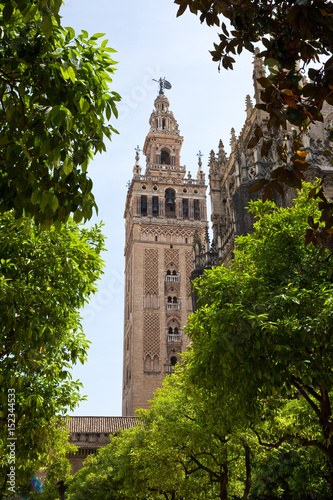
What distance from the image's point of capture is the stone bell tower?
52781 millimetres

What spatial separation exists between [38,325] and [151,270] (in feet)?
159

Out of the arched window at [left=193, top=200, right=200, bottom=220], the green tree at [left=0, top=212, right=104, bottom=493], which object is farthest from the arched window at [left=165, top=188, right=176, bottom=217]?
the green tree at [left=0, top=212, right=104, bottom=493]

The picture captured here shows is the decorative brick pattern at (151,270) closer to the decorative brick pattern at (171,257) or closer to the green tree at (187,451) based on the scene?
the decorative brick pattern at (171,257)

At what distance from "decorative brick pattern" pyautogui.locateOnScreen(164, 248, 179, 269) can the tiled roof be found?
750 inches

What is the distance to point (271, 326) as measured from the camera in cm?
852

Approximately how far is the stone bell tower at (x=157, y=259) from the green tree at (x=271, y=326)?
41.1 meters

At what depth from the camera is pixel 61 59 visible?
465cm

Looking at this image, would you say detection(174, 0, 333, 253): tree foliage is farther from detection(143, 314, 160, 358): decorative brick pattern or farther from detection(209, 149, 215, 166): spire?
detection(143, 314, 160, 358): decorative brick pattern

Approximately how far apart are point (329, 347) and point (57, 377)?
16.4ft

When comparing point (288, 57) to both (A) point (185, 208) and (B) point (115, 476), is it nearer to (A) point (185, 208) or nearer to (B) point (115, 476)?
(B) point (115, 476)

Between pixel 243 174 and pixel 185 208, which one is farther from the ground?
pixel 185 208

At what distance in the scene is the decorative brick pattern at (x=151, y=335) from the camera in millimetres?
53125

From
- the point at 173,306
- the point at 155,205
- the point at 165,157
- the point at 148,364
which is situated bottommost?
the point at 148,364

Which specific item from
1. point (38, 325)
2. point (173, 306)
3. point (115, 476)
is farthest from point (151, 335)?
point (38, 325)
